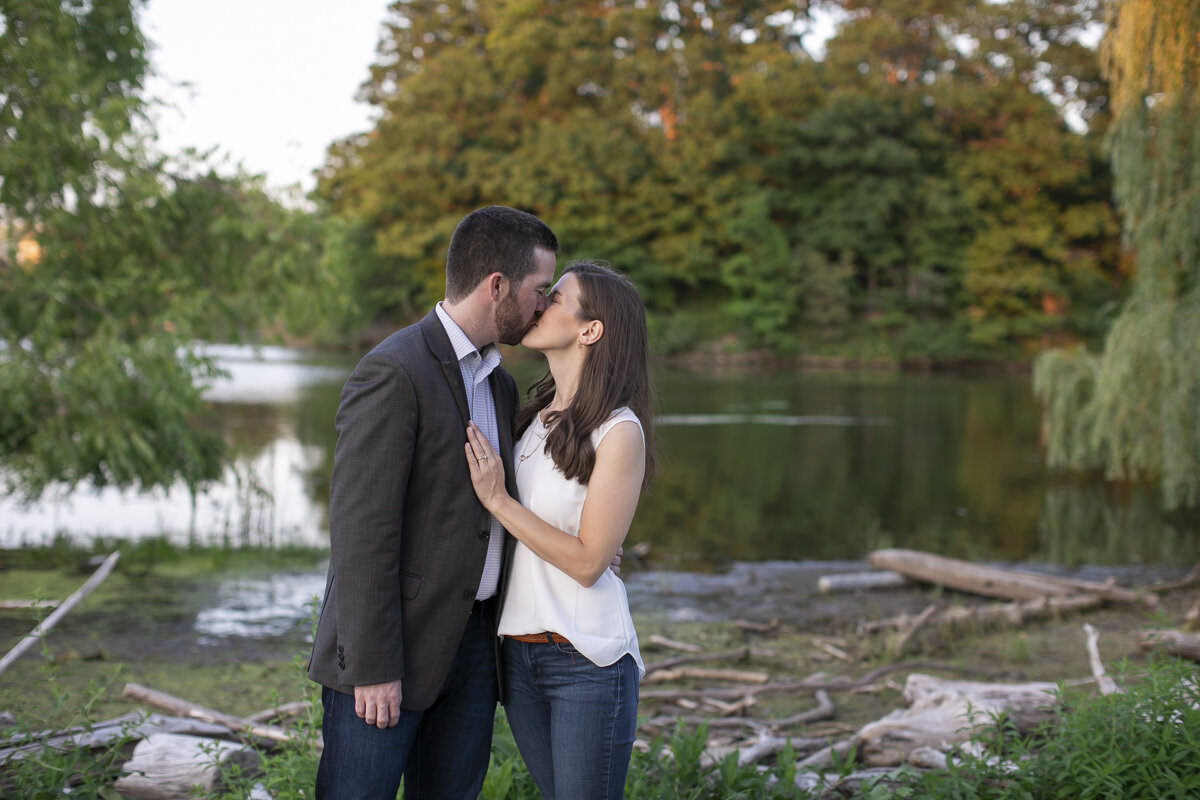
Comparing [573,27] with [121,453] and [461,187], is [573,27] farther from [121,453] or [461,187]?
[121,453]

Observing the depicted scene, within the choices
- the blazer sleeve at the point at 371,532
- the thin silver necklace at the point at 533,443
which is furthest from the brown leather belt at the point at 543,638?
the thin silver necklace at the point at 533,443

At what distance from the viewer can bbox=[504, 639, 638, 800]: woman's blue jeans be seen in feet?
7.72

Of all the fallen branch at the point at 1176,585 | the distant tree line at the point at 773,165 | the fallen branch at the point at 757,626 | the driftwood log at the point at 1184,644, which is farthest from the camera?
the distant tree line at the point at 773,165

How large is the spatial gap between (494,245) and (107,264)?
763cm

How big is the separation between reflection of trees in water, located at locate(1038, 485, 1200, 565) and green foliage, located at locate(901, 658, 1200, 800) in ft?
24.8

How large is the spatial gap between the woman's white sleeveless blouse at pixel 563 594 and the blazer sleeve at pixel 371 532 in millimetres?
332

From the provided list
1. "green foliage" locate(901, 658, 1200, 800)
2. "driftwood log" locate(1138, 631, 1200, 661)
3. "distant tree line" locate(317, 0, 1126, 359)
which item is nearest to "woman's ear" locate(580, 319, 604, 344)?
"green foliage" locate(901, 658, 1200, 800)

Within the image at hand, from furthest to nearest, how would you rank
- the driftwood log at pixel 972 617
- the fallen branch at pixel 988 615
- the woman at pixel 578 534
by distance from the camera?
the fallen branch at pixel 988 615 < the driftwood log at pixel 972 617 < the woman at pixel 578 534

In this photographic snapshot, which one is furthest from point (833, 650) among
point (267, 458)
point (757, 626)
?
point (267, 458)

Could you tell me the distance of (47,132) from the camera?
7559 mm

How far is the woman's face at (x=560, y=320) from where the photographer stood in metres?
2.53

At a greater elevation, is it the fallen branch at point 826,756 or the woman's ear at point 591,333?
the woman's ear at point 591,333

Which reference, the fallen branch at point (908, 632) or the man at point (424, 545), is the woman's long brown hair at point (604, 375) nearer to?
the man at point (424, 545)

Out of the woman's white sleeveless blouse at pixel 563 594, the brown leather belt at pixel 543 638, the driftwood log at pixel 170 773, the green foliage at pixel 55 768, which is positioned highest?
the woman's white sleeveless blouse at pixel 563 594
